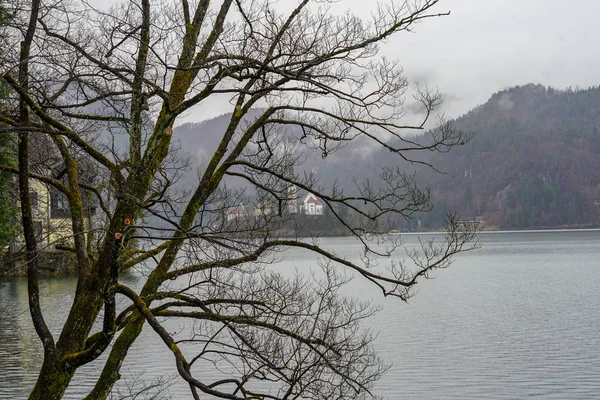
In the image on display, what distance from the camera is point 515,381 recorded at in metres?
20.9

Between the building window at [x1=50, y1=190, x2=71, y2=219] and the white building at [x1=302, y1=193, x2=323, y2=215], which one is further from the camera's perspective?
the white building at [x1=302, y1=193, x2=323, y2=215]

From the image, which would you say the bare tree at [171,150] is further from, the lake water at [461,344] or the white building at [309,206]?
the lake water at [461,344]

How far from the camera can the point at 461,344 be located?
26.1 metres

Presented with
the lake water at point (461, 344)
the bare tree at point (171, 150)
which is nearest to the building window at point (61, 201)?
the bare tree at point (171, 150)

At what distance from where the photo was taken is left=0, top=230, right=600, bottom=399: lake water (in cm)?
1978

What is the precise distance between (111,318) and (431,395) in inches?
534

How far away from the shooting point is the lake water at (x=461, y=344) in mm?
19781

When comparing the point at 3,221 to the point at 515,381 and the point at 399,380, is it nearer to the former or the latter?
the point at 399,380

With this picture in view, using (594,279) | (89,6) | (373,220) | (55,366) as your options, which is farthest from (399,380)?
(594,279)

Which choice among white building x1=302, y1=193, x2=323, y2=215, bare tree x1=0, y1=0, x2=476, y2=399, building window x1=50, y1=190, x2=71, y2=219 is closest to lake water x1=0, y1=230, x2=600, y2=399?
white building x1=302, y1=193, x2=323, y2=215

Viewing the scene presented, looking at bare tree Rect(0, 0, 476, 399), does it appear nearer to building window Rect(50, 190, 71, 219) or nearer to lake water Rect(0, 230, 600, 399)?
building window Rect(50, 190, 71, 219)

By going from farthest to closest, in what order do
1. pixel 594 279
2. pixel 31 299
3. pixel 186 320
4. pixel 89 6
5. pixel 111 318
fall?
pixel 594 279 → pixel 186 320 → pixel 31 299 → pixel 89 6 → pixel 111 318

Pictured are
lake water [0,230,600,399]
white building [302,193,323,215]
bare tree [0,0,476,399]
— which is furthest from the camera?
lake water [0,230,600,399]

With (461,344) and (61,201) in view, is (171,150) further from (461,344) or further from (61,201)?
(461,344)
